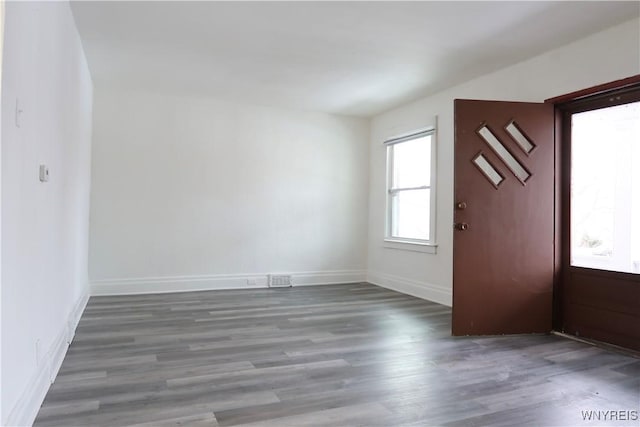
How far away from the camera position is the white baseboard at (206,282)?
5.29 m

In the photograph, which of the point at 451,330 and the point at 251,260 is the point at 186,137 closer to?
the point at 251,260

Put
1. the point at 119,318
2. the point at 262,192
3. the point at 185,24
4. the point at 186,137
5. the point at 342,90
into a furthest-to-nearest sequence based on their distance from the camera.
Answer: the point at 262,192 < the point at 186,137 < the point at 342,90 < the point at 119,318 < the point at 185,24

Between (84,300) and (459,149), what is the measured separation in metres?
3.95

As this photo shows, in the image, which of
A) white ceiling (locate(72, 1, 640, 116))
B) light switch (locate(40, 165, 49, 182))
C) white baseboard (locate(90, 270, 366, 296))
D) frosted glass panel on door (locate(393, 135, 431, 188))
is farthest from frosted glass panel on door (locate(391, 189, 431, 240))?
light switch (locate(40, 165, 49, 182))

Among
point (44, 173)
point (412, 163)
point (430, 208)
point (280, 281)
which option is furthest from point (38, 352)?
point (412, 163)

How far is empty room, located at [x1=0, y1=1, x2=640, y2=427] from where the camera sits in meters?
2.28

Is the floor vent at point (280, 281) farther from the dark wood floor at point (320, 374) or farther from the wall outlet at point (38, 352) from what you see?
the wall outlet at point (38, 352)

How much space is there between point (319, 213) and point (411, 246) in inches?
58.5

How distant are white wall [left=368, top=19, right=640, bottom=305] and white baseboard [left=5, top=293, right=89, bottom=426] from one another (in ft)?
12.1

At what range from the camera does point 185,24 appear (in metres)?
3.44

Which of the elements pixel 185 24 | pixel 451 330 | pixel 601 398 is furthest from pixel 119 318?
pixel 601 398

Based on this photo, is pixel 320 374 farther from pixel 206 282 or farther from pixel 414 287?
pixel 206 282

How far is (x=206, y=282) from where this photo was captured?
5742mm

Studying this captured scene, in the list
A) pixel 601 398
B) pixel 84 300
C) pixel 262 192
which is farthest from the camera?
pixel 262 192
